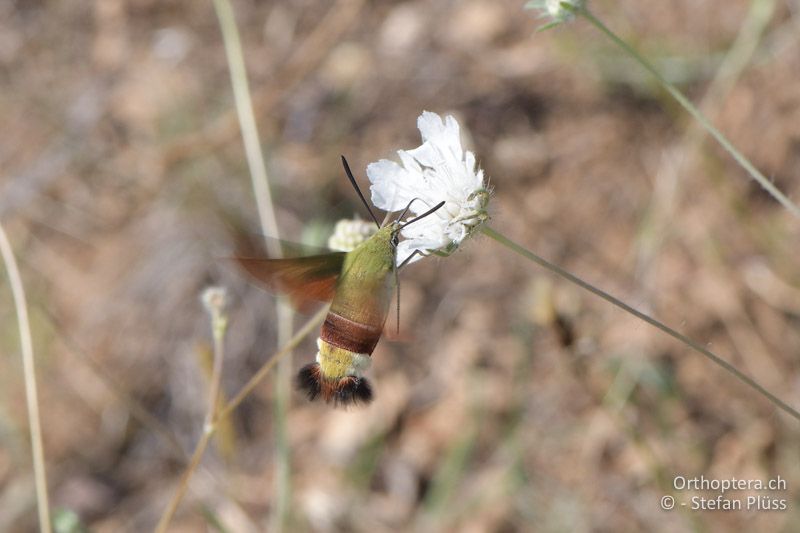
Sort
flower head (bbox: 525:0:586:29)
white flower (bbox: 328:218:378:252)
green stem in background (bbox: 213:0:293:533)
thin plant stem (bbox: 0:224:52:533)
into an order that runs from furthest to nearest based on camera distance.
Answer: green stem in background (bbox: 213:0:293:533)
thin plant stem (bbox: 0:224:52:533)
white flower (bbox: 328:218:378:252)
flower head (bbox: 525:0:586:29)

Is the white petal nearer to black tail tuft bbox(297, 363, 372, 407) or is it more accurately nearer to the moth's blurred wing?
the moth's blurred wing

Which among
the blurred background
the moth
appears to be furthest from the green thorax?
the blurred background

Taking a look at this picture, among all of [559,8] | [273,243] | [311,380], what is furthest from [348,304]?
[273,243]

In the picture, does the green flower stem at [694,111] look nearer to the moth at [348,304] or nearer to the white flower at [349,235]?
the moth at [348,304]

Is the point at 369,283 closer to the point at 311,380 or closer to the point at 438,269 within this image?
the point at 311,380

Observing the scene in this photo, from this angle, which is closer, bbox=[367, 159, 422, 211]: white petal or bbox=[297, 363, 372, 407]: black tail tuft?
bbox=[297, 363, 372, 407]: black tail tuft

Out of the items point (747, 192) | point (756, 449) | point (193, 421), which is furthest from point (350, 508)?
point (747, 192)
